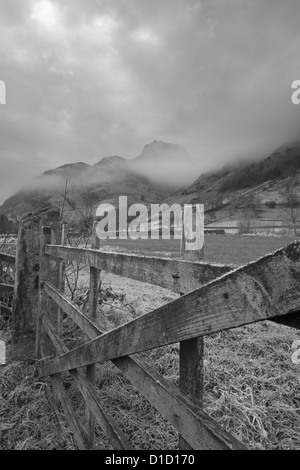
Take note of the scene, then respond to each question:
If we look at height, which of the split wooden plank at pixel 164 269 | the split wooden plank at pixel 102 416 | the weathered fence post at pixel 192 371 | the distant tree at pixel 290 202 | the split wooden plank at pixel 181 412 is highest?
the distant tree at pixel 290 202

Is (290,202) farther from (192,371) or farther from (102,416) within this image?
(192,371)

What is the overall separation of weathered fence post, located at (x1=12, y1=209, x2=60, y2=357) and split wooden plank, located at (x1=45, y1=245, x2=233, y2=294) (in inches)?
98.8

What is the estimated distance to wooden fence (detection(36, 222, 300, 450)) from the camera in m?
0.77

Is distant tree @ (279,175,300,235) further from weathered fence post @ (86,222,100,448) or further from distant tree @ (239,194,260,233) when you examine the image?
weathered fence post @ (86,222,100,448)

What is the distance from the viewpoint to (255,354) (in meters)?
4.38

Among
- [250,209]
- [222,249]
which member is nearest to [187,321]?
[222,249]

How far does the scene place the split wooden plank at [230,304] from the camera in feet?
2.38

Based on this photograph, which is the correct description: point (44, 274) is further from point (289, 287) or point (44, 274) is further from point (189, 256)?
point (289, 287)

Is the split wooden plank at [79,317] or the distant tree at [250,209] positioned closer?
the split wooden plank at [79,317]

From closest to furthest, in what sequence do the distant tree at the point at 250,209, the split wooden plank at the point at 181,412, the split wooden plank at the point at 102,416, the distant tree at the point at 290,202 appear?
1. the split wooden plank at the point at 181,412
2. the split wooden plank at the point at 102,416
3. the distant tree at the point at 290,202
4. the distant tree at the point at 250,209

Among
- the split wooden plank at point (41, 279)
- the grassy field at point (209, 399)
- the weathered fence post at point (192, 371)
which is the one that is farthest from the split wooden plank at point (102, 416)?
the split wooden plank at point (41, 279)

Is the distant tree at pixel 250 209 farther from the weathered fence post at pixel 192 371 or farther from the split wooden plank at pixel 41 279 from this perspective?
the weathered fence post at pixel 192 371
